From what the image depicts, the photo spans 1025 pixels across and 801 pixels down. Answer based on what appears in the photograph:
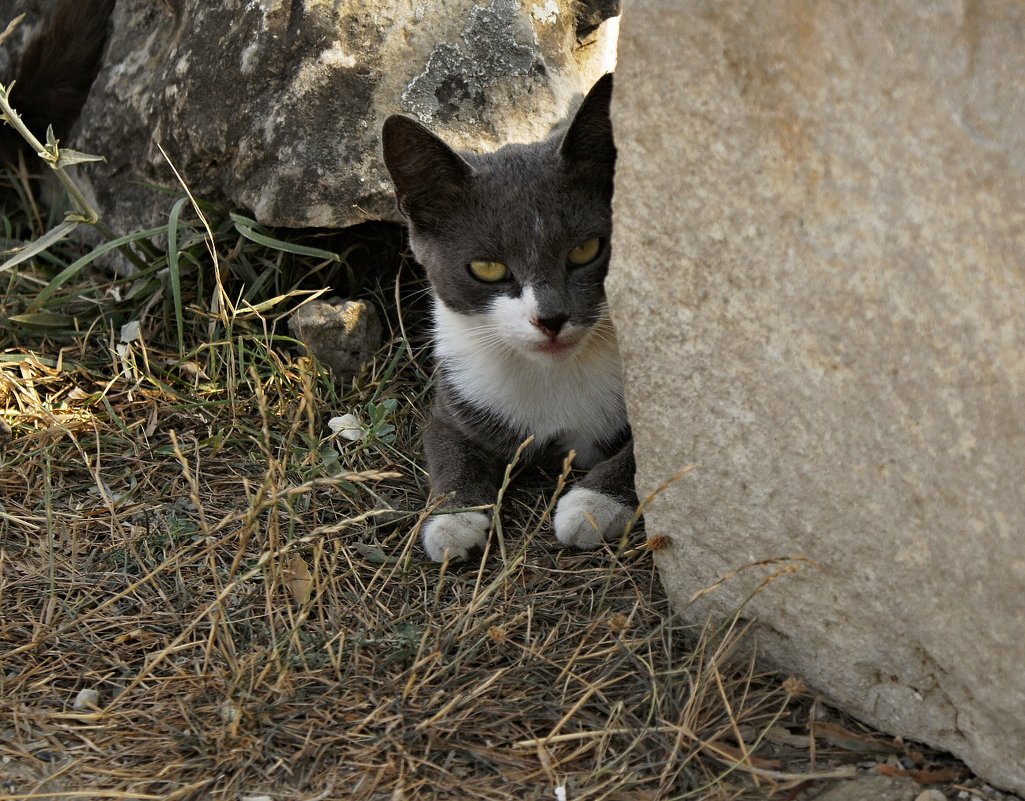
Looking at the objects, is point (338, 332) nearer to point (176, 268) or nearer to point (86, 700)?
point (176, 268)

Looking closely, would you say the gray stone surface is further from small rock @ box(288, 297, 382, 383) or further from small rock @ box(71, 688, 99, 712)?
small rock @ box(288, 297, 382, 383)

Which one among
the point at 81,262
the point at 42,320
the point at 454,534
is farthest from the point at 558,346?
the point at 42,320

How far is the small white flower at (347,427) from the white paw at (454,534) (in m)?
0.56

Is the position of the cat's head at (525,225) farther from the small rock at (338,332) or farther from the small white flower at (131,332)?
the small white flower at (131,332)

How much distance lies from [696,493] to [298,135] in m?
1.99

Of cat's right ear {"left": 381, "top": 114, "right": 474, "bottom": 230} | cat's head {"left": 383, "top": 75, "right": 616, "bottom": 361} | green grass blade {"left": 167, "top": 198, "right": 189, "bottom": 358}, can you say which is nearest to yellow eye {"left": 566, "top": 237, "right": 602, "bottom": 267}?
cat's head {"left": 383, "top": 75, "right": 616, "bottom": 361}

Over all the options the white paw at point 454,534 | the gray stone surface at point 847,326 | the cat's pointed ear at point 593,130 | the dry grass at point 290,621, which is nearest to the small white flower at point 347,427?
the dry grass at point 290,621

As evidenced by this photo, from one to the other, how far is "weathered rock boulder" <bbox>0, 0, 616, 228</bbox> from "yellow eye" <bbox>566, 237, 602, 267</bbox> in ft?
2.87

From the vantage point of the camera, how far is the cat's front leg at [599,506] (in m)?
2.82

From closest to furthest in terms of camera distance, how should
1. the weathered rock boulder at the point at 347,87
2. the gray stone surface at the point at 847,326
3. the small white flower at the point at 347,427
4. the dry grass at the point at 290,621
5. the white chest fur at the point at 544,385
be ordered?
1. the gray stone surface at the point at 847,326
2. the dry grass at the point at 290,621
3. the white chest fur at the point at 544,385
4. the small white flower at the point at 347,427
5. the weathered rock boulder at the point at 347,87

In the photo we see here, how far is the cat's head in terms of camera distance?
2.83 metres

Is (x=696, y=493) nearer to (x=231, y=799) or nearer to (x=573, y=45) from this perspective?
(x=231, y=799)

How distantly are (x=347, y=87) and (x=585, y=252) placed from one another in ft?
3.85

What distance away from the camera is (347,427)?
11.1 feet
